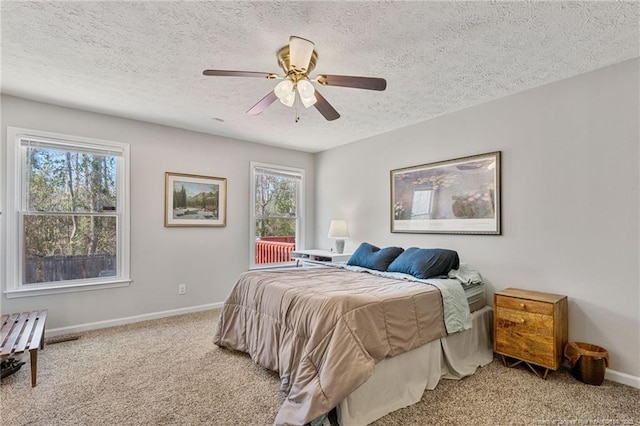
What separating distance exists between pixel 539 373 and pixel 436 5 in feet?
9.13

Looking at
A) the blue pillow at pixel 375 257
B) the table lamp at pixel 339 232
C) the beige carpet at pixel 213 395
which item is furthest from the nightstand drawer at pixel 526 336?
the table lamp at pixel 339 232

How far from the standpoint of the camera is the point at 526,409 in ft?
6.72

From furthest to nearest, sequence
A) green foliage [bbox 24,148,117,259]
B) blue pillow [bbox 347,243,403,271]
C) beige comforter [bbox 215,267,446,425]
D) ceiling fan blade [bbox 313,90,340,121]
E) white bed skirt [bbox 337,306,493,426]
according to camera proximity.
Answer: blue pillow [bbox 347,243,403,271]
green foliage [bbox 24,148,117,259]
ceiling fan blade [bbox 313,90,340,121]
white bed skirt [bbox 337,306,493,426]
beige comforter [bbox 215,267,446,425]

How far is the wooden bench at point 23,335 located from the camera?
7.12 ft

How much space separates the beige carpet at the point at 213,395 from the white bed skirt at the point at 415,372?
7 centimetres

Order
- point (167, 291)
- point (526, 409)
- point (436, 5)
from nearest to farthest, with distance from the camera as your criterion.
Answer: point (436, 5) < point (526, 409) < point (167, 291)

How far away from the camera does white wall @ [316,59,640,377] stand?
7.84ft

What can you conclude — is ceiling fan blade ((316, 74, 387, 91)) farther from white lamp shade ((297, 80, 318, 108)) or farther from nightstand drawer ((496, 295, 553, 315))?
nightstand drawer ((496, 295, 553, 315))

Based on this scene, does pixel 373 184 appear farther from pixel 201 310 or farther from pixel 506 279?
pixel 201 310

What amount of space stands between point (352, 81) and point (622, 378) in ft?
9.71

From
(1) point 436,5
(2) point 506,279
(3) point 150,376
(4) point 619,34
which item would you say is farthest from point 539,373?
(3) point 150,376

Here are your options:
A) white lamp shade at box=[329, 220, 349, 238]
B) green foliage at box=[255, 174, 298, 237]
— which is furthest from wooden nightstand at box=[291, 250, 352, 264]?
green foliage at box=[255, 174, 298, 237]

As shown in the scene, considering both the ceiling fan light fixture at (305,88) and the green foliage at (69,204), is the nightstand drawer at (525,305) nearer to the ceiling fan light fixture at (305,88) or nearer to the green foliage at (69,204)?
the ceiling fan light fixture at (305,88)

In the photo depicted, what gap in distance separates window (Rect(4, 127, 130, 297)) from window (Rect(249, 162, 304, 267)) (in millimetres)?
1732
